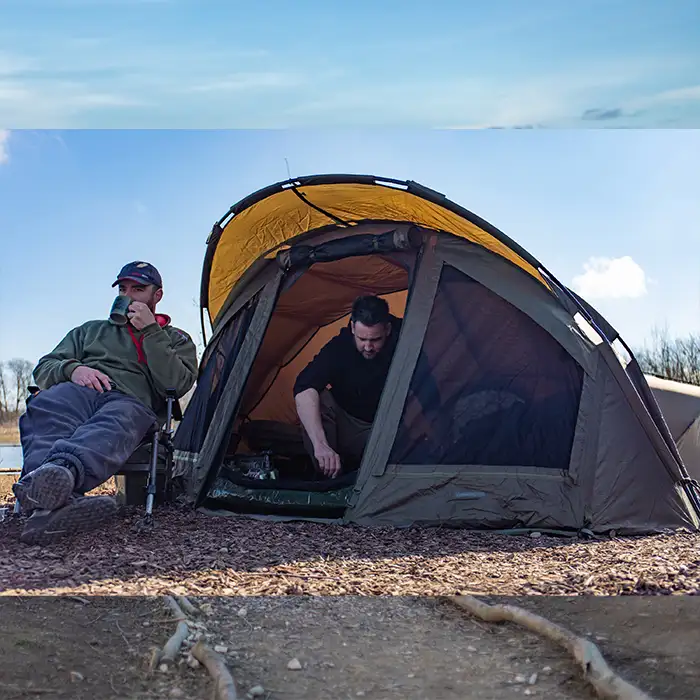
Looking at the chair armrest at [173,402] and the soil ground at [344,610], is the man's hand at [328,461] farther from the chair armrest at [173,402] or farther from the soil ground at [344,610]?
the chair armrest at [173,402]

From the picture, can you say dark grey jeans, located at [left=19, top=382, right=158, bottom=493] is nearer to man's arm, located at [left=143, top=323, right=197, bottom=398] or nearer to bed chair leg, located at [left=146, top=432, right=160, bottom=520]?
bed chair leg, located at [left=146, top=432, right=160, bottom=520]

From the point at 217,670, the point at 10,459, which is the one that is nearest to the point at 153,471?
the point at 217,670

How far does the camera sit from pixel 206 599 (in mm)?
2945

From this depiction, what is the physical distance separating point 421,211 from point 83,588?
2905mm

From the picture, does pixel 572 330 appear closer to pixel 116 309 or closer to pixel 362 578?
pixel 362 578

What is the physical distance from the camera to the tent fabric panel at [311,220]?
4805 mm

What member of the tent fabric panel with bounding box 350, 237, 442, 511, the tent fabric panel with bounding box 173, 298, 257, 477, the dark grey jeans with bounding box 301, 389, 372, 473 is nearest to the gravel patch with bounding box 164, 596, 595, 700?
the tent fabric panel with bounding box 350, 237, 442, 511

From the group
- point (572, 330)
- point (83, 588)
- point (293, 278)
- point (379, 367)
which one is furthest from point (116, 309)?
point (572, 330)

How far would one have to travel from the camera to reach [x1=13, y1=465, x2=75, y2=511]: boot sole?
12.3ft

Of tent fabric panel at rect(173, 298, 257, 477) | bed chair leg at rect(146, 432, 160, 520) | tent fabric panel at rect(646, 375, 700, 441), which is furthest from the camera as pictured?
tent fabric panel at rect(646, 375, 700, 441)

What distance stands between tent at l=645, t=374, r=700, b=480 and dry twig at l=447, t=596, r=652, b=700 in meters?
3.59

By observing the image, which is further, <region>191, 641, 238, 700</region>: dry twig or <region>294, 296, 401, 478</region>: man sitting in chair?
<region>294, 296, 401, 478</region>: man sitting in chair

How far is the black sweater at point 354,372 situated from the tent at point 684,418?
199cm

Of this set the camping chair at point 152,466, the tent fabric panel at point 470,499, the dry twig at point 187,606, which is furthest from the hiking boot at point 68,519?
the tent fabric panel at point 470,499
